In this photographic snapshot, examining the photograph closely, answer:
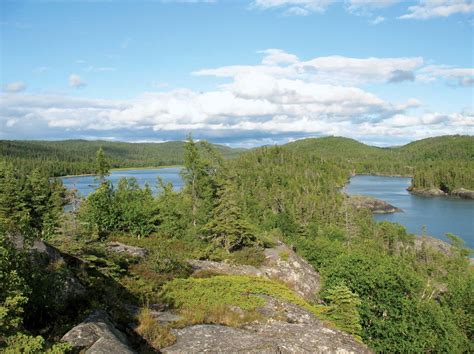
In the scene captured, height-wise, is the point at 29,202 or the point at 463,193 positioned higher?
the point at 29,202

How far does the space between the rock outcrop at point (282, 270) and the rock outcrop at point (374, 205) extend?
9922cm

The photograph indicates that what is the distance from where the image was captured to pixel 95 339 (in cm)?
896

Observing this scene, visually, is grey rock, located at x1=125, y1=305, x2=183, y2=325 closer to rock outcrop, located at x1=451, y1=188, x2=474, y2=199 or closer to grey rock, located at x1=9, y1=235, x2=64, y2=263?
grey rock, located at x1=9, y1=235, x2=64, y2=263

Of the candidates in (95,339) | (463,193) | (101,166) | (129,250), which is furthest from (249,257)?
(463,193)

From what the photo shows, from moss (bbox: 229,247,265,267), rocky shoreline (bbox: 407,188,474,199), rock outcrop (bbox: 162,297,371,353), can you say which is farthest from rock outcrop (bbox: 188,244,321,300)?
rocky shoreline (bbox: 407,188,474,199)

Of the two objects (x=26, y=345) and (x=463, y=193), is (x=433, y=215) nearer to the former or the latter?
(x=463, y=193)

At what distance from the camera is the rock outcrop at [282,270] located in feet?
76.9

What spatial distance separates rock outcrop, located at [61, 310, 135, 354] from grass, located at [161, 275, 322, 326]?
4155 mm

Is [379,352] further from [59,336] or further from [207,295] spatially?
[59,336]

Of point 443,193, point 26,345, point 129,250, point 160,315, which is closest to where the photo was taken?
point 26,345

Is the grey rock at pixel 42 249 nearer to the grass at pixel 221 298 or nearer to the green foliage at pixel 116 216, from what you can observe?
the grass at pixel 221 298

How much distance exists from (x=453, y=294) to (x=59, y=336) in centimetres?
4073

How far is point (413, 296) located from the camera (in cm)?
2830

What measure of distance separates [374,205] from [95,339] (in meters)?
124
